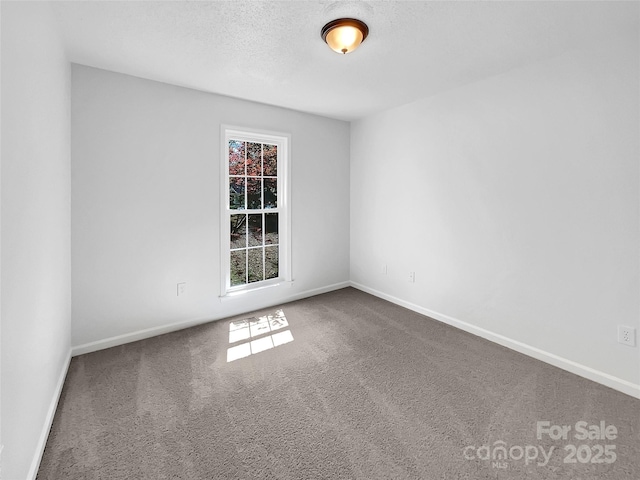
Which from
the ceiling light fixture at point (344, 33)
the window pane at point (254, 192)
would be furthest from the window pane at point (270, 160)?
the ceiling light fixture at point (344, 33)

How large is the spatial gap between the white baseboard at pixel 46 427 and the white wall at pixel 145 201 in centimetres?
55

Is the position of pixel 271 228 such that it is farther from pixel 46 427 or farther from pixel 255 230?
pixel 46 427

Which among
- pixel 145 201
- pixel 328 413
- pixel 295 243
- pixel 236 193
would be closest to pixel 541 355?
pixel 328 413

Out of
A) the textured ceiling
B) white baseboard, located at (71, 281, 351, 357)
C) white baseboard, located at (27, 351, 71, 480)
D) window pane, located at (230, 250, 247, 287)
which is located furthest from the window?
white baseboard, located at (27, 351, 71, 480)

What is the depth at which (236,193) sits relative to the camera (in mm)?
3660

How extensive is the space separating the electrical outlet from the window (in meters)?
3.15

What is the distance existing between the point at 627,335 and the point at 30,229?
12.1ft

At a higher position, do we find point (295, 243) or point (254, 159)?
point (254, 159)

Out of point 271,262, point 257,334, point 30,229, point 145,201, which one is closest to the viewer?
point 30,229

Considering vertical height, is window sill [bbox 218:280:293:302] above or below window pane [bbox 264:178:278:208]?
below

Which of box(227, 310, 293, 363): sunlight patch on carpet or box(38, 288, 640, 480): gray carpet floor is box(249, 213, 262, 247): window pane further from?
box(38, 288, 640, 480): gray carpet floor

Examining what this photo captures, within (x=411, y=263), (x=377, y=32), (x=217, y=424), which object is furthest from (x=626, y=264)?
(x=217, y=424)

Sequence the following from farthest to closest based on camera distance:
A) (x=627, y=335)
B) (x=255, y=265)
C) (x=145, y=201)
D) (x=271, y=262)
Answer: (x=271, y=262), (x=255, y=265), (x=145, y=201), (x=627, y=335)

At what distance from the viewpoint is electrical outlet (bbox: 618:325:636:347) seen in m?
2.16
